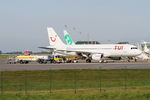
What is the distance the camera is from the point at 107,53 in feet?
297

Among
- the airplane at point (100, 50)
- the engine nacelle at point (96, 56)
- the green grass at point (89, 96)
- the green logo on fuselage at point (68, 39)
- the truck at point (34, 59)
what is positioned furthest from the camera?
the green logo on fuselage at point (68, 39)

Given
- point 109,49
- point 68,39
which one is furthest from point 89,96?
point 68,39

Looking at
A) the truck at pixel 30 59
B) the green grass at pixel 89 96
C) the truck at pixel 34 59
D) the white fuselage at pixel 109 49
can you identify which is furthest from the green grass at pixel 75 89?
the truck at pixel 34 59

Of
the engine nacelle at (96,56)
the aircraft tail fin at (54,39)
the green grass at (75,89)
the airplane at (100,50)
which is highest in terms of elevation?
the aircraft tail fin at (54,39)

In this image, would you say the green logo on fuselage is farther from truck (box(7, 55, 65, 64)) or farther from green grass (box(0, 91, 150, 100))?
green grass (box(0, 91, 150, 100))

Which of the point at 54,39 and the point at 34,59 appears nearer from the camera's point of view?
the point at 34,59

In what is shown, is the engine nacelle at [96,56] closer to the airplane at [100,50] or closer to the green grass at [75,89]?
the airplane at [100,50]

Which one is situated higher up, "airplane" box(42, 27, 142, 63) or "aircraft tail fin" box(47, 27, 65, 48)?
"aircraft tail fin" box(47, 27, 65, 48)

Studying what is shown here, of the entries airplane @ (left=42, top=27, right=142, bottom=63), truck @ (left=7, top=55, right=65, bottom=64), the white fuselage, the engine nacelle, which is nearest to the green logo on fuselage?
airplane @ (left=42, top=27, right=142, bottom=63)

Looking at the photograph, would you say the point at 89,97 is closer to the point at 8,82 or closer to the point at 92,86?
the point at 92,86

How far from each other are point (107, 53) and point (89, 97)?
60.5 metres

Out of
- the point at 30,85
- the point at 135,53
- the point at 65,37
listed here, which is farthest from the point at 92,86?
the point at 65,37

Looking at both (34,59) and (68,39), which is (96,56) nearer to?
(34,59)

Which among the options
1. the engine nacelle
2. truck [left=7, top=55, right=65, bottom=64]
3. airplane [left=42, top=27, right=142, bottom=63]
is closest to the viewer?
airplane [left=42, top=27, right=142, bottom=63]
